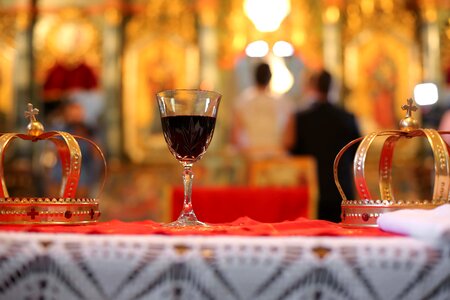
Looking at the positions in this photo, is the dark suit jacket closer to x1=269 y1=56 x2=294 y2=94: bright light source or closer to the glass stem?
the glass stem

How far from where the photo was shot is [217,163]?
21.6ft

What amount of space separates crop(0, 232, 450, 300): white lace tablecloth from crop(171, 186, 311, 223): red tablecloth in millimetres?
1470

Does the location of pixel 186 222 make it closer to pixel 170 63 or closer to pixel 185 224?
pixel 185 224

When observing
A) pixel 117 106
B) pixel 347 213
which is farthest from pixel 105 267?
pixel 117 106

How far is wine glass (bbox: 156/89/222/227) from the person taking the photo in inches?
43.1

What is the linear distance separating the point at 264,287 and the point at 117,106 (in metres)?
7.51

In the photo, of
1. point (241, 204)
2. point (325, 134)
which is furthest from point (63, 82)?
point (241, 204)

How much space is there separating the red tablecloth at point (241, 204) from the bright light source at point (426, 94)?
5517 millimetres

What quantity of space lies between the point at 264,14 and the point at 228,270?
24.5 feet

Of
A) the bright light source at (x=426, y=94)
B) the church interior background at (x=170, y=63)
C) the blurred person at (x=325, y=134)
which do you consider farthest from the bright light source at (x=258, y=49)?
the blurred person at (x=325, y=134)

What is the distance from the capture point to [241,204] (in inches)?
86.7

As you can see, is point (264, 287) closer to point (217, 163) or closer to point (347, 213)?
point (347, 213)

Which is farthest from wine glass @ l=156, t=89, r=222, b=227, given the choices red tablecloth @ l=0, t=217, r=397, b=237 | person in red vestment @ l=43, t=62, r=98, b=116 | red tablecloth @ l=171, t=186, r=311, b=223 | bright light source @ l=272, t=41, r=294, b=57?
person in red vestment @ l=43, t=62, r=98, b=116

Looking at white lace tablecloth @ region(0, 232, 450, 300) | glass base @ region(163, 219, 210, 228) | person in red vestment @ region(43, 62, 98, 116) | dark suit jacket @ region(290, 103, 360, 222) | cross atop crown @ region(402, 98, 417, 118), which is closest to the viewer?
white lace tablecloth @ region(0, 232, 450, 300)
